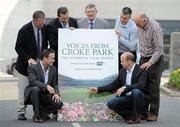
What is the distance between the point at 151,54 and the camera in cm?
1114

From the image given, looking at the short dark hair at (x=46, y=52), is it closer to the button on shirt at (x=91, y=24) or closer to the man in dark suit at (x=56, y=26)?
the man in dark suit at (x=56, y=26)

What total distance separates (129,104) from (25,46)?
2.12m

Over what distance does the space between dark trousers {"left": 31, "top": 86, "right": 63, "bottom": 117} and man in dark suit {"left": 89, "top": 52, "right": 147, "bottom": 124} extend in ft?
2.44

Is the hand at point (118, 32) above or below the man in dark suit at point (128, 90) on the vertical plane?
above

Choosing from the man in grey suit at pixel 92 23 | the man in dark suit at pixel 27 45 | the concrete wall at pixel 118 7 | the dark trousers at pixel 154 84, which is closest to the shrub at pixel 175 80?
the dark trousers at pixel 154 84

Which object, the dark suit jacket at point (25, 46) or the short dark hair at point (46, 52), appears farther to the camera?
the dark suit jacket at point (25, 46)

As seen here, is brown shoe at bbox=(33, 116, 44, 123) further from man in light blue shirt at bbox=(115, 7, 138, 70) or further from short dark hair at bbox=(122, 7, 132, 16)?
short dark hair at bbox=(122, 7, 132, 16)

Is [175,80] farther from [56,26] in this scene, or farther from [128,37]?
[56,26]

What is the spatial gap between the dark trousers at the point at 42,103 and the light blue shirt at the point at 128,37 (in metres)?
1.60

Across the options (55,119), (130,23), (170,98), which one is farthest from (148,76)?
(170,98)

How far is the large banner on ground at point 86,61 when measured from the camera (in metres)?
11.0

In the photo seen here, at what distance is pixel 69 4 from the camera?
29.9 meters

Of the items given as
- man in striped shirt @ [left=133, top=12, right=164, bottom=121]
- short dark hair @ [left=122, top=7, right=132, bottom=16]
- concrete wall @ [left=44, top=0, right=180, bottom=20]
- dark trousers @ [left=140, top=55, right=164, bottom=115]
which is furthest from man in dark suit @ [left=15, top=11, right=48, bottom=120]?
concrete wall @ [left=44, top=0, right=180, bottom=20]

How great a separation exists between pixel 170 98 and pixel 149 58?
601 cm
